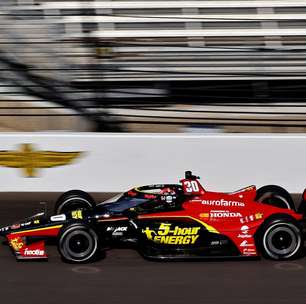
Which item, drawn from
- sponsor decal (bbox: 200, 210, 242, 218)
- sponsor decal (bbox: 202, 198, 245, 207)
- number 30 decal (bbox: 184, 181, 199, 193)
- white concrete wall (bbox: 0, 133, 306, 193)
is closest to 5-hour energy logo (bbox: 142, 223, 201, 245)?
sponsor decal (bbox: 200, 210, 242, 218)

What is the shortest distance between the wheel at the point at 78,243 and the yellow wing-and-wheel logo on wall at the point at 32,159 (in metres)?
2.73

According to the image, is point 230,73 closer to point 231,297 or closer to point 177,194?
point 177,194

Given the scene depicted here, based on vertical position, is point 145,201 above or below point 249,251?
above

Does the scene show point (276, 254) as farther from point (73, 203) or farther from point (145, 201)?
point (73, 203)

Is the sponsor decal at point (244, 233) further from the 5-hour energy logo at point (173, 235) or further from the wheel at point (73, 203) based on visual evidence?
the wheel at point (73, 203)

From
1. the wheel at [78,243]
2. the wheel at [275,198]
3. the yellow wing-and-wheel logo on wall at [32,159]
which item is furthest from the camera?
the yellow wing-and-wheel logo on wall at [32,159]

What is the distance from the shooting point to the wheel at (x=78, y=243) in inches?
247

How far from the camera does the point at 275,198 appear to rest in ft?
23.8

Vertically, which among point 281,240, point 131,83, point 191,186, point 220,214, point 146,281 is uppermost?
point 131,83

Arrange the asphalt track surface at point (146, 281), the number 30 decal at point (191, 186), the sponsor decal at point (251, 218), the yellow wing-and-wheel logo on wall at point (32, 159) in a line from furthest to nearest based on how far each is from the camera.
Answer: the yellow wing-and-wheel logo on wall at point (32, 159), the number 30 decal at point (191, 186), the sponsor decal at point (251, 218), the asphalt track surface at point (146, 281)

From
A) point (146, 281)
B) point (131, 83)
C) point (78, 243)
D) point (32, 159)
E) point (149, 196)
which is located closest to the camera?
point (146, 281)

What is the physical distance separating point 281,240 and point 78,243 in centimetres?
177

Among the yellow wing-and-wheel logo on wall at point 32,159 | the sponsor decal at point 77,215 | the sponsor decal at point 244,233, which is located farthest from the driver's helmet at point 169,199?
the yellow wing-and-wheel logo on wall at point 32,159

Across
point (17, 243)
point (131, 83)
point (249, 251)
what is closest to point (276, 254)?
point (249, 251)
